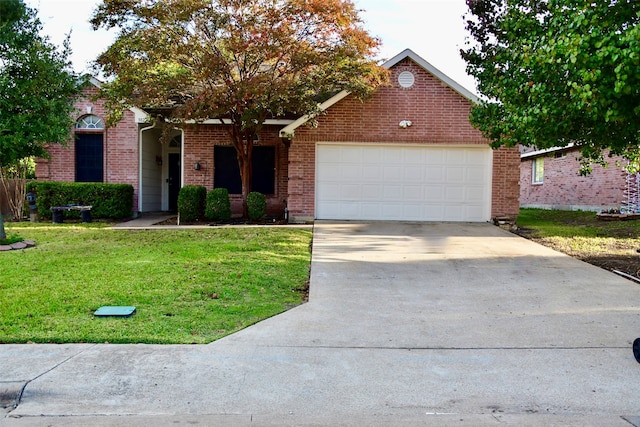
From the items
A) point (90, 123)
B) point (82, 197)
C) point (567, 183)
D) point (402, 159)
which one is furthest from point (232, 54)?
point (567, 183)

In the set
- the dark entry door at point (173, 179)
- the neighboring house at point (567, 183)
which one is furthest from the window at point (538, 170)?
the dark entry door at point (173, 179)

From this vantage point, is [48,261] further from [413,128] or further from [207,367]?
[413,128]

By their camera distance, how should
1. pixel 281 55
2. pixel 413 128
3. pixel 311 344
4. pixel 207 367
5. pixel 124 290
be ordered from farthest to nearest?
1. pixel 413 128
2. pixel 281 55
3. pixel 124 290
4. pixel 311 344
5. pixel 207 367

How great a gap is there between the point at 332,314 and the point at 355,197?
874 cm

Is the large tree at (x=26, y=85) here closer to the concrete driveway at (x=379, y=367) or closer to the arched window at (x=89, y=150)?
the concrete driveway at (x=379, y=367)

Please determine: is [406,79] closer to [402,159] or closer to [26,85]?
[402,159]

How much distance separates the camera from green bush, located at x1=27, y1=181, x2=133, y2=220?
14641 mm

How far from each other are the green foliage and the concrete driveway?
618 cm

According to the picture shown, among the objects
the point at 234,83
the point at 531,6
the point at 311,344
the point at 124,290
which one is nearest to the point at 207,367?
the point at 311,344

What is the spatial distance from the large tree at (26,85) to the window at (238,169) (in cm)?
634

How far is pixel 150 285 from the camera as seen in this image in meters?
6.85

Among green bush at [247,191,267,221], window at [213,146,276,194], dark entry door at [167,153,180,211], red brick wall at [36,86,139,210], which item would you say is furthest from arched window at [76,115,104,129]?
green bush at [247,191,267,221]

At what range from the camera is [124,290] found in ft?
21.6

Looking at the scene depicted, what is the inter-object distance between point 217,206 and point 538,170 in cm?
1887
